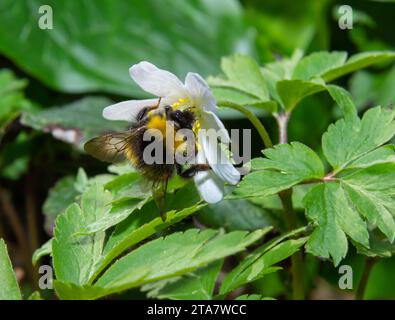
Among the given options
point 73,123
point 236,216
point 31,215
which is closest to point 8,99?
point 73,123

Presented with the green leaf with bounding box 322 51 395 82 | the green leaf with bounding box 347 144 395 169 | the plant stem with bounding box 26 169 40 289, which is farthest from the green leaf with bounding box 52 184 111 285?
the plant stem with bounding box 26 169 40 289

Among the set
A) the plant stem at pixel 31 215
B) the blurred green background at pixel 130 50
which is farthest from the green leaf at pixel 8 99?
the plant stem at pixel 31 215

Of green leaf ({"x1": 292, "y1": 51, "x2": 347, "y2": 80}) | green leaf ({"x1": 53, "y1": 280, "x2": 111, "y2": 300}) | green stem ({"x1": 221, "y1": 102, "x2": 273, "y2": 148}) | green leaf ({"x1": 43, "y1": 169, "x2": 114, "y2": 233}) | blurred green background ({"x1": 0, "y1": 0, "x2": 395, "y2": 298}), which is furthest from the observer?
blurred green background ({"x1": 0, "y1": 0, "x2": 395, "y2": 298})

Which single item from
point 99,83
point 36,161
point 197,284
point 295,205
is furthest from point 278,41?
point 197,284

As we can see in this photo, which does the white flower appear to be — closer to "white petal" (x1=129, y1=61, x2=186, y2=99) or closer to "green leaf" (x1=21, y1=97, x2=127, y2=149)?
"white petal" (x1=129, y1=61, x2=186, y2=99)

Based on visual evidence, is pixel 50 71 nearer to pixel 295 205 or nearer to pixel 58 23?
pixel 58 23

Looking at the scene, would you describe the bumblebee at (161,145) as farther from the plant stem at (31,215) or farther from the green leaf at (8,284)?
the plant stem at (31,215)

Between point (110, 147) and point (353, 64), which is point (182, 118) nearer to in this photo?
point (110, 147)
